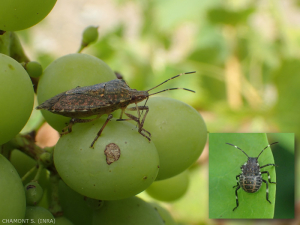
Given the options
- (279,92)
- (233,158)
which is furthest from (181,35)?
(233,158)

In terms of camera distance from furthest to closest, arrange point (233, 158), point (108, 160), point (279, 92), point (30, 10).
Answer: point (279, 92) → point (233, 158) → point (30, 10) → point (108, 160)

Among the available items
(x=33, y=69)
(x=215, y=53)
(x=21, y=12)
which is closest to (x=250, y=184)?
(x=33, y=69)

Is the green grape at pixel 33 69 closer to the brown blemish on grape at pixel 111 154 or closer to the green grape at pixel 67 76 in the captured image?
the green grape at pixel 67 76

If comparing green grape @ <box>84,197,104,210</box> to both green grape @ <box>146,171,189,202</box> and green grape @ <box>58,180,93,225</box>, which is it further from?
green grape @ <box>146,171,189,202</box>

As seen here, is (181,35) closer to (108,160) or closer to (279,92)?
(279,92)

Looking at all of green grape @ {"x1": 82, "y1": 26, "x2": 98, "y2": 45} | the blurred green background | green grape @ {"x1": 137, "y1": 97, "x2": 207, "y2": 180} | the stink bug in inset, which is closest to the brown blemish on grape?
green grape @ {"x1": 137, "y1": 97, "x2": 207, "y2": 180}

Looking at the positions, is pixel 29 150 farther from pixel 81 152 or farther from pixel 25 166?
pixel 81 152

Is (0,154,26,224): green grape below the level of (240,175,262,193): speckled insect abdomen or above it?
above

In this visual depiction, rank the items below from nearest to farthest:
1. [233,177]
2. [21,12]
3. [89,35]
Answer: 1. [21,12]
2. [89,35]
3. [233,177]
